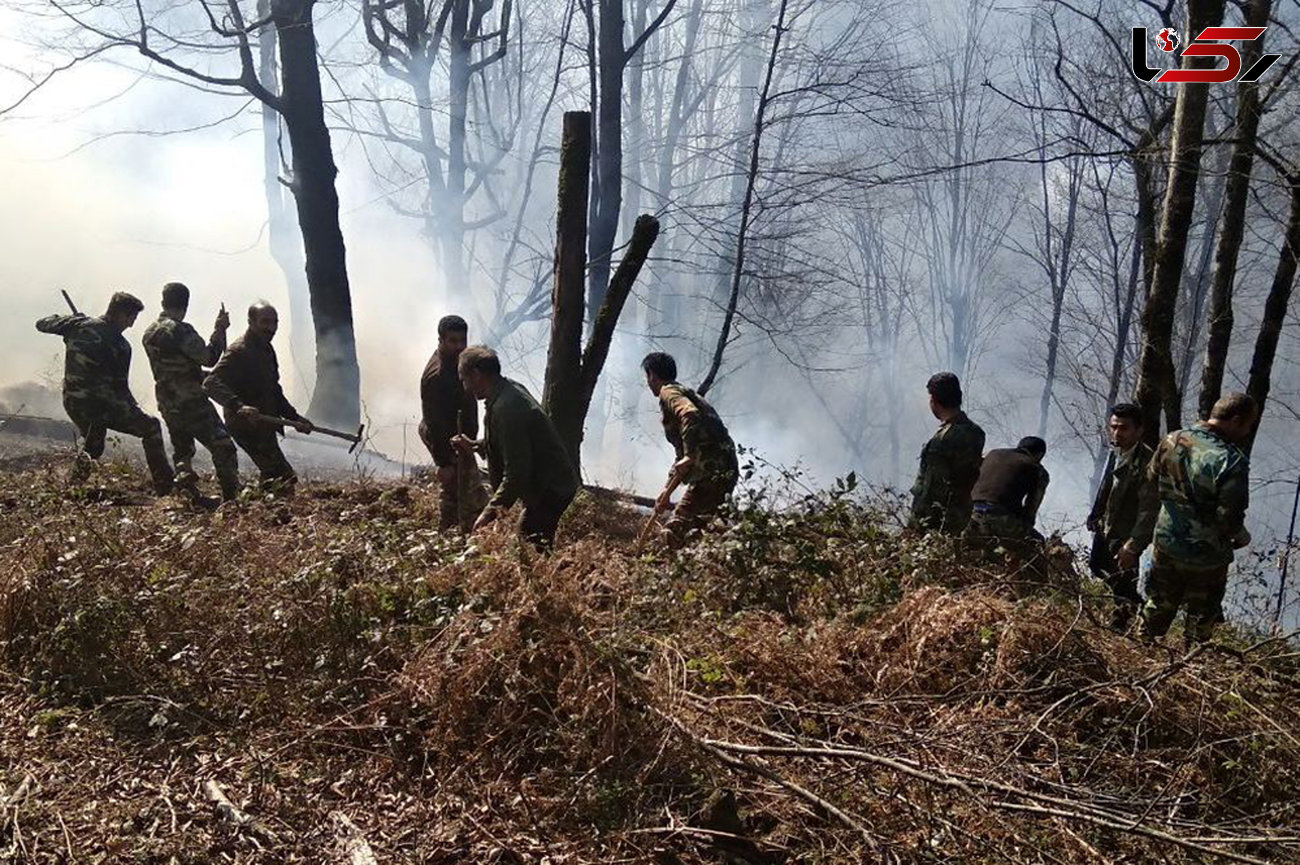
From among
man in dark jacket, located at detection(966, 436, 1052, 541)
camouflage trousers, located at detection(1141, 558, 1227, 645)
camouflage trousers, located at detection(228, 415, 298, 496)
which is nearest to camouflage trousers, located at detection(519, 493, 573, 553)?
camouflage trousers, located at detection(228, 415, 298, 496)

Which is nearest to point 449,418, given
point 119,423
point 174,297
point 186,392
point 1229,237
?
point 186,392

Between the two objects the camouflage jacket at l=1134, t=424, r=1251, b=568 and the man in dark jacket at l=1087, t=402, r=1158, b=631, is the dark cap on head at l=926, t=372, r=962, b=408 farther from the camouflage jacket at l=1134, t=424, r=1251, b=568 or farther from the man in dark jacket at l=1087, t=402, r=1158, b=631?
the camouflage jacket at l=1134, t=424, r=1251, b=568

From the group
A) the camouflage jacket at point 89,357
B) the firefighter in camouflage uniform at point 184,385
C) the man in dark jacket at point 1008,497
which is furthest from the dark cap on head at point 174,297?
the man in dark jacket at point 1008,497

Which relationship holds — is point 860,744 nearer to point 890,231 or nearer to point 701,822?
point 701,822

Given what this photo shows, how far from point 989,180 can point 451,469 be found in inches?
1057

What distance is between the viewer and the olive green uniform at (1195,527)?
475 centimetres

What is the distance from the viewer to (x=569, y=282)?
795 cm

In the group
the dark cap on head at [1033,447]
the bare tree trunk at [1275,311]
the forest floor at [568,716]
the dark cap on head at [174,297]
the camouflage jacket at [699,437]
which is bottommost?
the forest floor at [568,716]

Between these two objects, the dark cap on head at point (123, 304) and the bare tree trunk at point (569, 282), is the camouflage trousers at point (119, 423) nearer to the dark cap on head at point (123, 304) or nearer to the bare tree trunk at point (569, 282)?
the dark cap on head at point (123, 304)

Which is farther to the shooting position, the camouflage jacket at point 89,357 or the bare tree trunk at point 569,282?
the bare tree trunk at point 569,282

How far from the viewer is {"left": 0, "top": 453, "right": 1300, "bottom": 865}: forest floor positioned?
319cm

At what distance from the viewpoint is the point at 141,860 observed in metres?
2.99

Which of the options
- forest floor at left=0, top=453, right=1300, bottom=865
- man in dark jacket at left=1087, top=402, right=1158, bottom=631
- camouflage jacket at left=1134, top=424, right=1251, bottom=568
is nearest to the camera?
forest floor at left=0, top=453, right=1300, bottom=865

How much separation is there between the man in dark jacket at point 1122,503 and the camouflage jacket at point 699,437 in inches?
94.3
